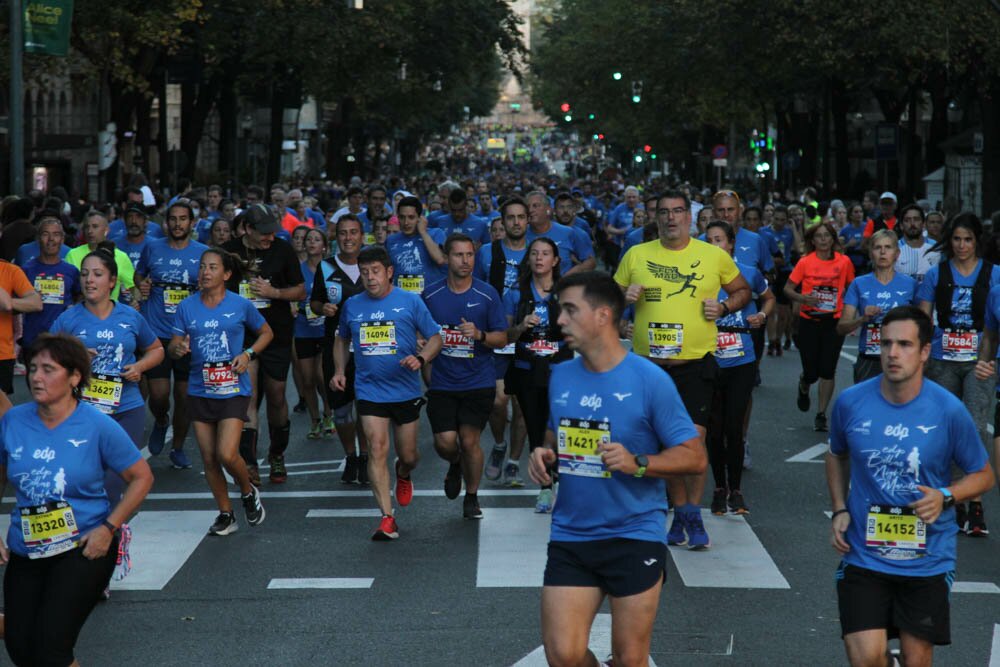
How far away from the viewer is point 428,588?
913 cm

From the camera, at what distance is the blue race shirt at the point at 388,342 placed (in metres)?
10.5

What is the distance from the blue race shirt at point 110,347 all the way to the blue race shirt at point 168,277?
3.41 meters

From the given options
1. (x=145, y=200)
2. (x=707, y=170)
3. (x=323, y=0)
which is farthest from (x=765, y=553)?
(x=707, y=170)

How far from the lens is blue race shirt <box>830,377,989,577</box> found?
20.1 ft

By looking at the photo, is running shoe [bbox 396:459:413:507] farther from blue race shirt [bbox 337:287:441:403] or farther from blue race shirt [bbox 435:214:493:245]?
blue race shirt [bbox 435:214:493:245]

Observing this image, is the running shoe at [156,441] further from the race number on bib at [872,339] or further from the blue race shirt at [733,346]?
the race number on bib at [872,339]

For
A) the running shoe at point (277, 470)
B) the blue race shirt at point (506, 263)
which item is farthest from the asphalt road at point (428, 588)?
the blue race shirt at point (506, 263)

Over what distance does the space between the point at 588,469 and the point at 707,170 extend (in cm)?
8740

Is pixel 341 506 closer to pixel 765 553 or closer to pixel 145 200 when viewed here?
pixel 765 553

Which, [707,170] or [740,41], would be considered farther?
[707,170]

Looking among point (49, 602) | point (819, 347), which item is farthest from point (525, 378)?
point (49, 602)

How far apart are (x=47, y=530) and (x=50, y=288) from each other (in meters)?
8.38

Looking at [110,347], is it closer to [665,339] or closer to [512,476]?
[665,339]

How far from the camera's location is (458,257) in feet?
36.3
